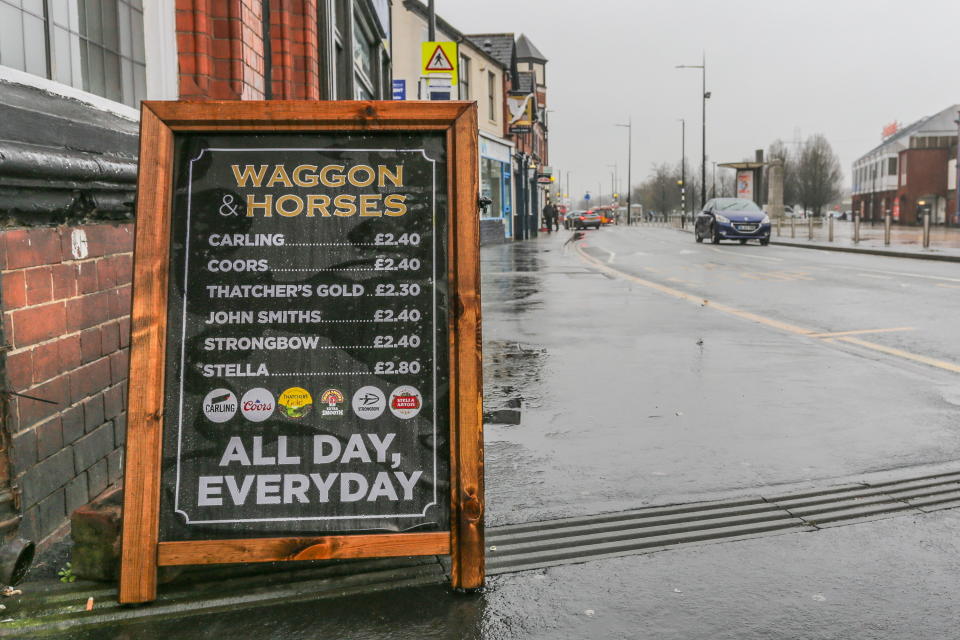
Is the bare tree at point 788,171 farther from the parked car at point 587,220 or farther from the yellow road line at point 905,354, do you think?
the yellow road line at point 905,354

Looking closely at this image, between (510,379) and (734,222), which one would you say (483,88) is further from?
(510,379)

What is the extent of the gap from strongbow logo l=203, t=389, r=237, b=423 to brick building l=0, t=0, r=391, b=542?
0.22 m

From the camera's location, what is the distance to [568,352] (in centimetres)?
789

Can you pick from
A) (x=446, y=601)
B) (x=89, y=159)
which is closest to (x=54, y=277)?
(x=89, y=159)

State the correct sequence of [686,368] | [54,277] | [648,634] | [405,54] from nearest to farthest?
[648,634] → [54,277] → [686,368] → [405,54]

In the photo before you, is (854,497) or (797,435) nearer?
(854,497)

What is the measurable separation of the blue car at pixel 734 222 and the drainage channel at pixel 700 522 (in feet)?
91.7

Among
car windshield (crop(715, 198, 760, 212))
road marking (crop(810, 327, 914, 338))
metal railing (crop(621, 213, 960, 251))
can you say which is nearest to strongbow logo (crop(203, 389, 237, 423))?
road marking (crop(810, 327, 914, 338))

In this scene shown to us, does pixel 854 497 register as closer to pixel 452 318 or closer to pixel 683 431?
pixel 683 431

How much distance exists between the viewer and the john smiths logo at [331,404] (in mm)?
2852

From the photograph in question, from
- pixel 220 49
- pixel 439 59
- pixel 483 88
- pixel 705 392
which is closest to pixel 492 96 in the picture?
pixel 483 88

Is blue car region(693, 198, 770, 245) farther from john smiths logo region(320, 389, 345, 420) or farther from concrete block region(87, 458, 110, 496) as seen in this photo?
john smiths logo region(320, 389, 345, 420)

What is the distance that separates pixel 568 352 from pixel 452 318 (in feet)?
16.6

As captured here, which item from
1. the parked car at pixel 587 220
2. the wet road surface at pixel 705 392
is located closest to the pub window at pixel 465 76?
the wet road surface at pixel 705 392
